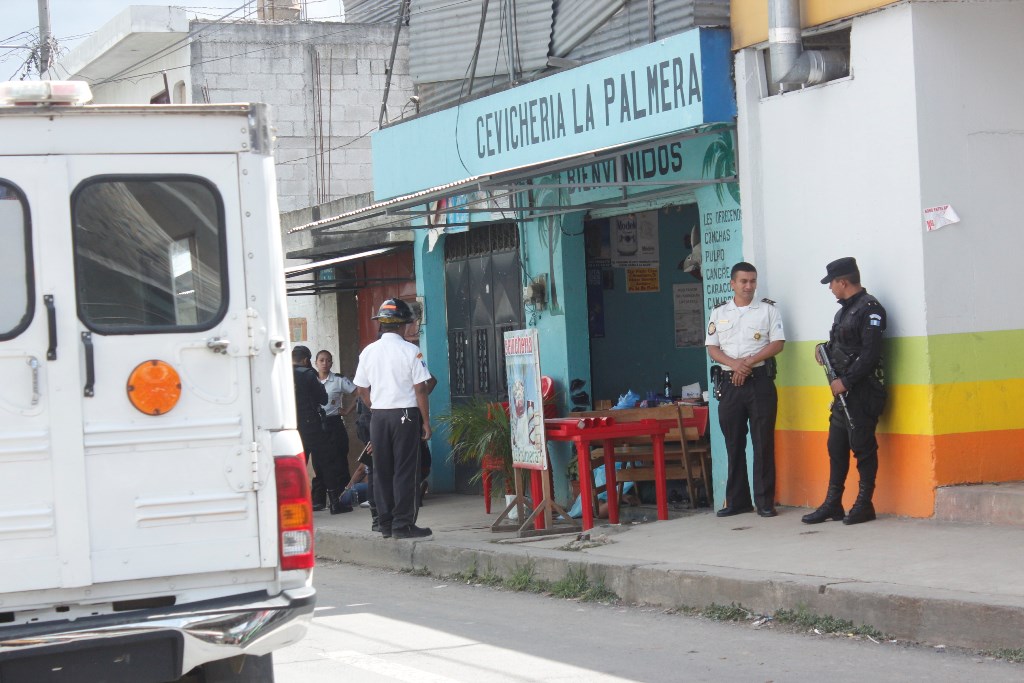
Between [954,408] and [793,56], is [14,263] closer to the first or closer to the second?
[954,408]

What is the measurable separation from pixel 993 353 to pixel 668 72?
3229mm

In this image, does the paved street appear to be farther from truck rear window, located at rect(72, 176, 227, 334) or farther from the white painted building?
truck rear window, located at rect(72, 176, 227, 334)

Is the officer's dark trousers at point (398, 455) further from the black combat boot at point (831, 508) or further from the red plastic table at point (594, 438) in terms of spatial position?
the black combat boot at point (831, 508)

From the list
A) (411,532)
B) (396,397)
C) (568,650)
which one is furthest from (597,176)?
(568,650)

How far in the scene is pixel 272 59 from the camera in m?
23.4

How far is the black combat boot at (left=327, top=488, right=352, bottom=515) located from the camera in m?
14.3

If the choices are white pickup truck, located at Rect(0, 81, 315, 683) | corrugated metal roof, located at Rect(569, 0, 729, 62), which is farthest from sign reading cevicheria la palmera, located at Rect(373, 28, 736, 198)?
white pickup truck, located at Rect(0, 81, 315, 683)

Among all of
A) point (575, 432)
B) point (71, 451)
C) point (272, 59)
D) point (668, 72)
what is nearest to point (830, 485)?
point (575, 432)

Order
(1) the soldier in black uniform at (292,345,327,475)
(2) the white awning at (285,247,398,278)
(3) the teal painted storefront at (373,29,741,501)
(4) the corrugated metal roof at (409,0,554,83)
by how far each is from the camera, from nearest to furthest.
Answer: (3) the teal painted storefront at (373,29,741,501) → (4) the corrugated metal roof at (409,0,554,83) → (1) the soldier in black uniform at (292,345,327,475) → (2) the white awning at (285,247,398,278)

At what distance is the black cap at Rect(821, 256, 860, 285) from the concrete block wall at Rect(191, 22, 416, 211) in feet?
47.4

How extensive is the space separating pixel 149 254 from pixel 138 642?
54.8 inches

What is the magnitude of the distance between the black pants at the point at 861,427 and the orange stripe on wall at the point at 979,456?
41 cm

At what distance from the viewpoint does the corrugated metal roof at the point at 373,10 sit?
16.8m

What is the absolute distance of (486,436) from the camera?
39.6 ft
